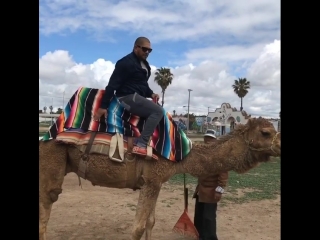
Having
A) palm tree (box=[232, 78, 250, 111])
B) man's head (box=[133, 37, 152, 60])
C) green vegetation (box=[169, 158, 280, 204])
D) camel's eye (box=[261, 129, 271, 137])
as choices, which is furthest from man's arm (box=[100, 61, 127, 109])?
palm tree (box=[232, 78, 250, 111])

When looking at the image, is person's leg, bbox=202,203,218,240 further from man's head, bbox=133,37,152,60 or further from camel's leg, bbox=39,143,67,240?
man's head, bbox=133,37,152,60

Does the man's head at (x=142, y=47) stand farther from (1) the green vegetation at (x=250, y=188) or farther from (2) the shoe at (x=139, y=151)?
(1) the green vegetation at (x=250, y=188)

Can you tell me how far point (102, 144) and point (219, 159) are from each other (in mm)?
1579

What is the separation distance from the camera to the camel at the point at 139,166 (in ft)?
15.2


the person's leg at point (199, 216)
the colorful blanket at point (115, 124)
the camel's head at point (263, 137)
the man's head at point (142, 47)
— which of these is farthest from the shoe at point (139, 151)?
the person's leg at point (199, 216)

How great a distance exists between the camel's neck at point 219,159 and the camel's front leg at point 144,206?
0.44 metres

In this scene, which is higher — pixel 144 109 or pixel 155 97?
pixel 155 97

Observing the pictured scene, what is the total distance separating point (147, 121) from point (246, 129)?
132cm

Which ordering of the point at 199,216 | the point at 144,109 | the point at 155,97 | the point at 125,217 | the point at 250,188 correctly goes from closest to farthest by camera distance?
the point at 144,109 < the point at 155,97 < the point at 199,216 < the point at 125,217 < the point at 250,188

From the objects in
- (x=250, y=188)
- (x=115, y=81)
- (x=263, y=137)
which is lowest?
(x=250, y=188)

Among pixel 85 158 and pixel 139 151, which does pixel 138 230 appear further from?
pixel 85 158

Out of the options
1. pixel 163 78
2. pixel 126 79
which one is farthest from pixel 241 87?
pixel 126 79

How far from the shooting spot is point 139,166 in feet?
15.4
